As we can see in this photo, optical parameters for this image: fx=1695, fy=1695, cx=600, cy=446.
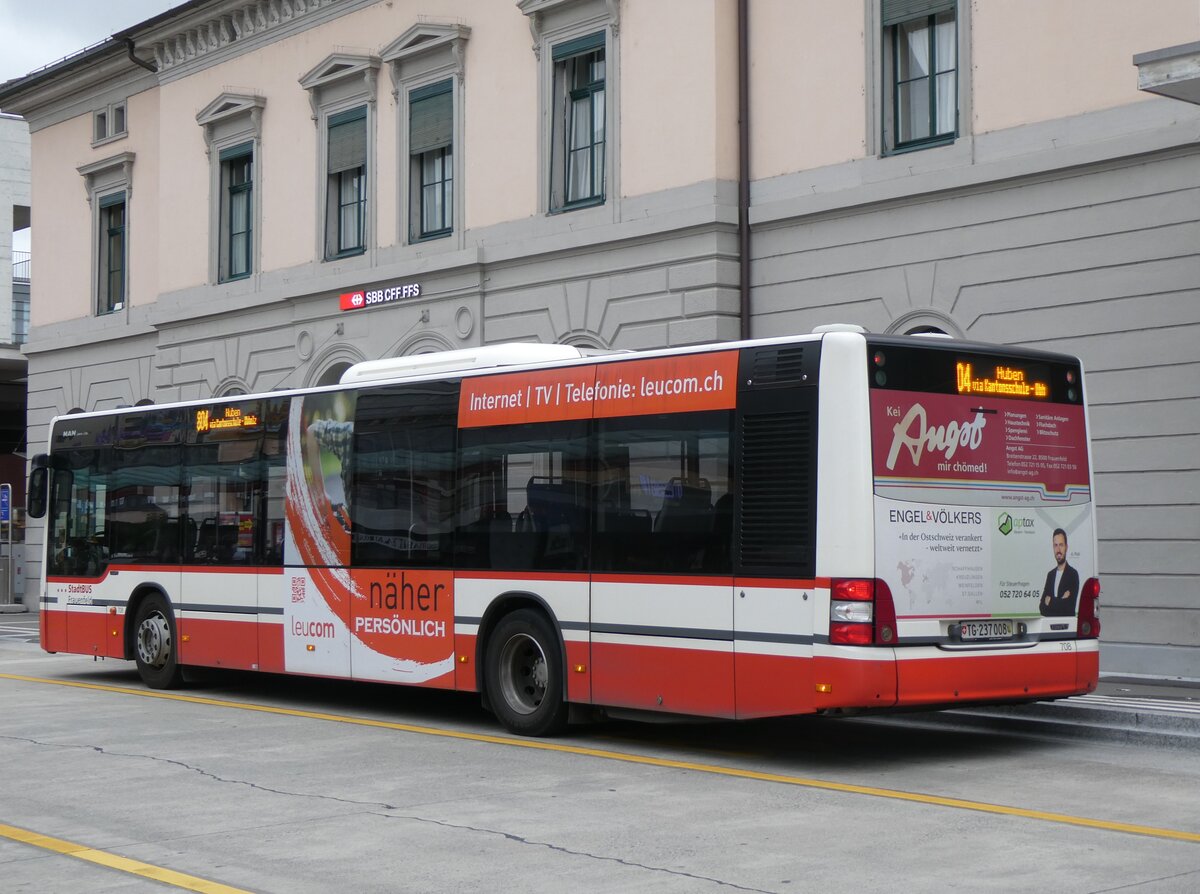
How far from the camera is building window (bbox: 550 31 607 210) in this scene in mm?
22281

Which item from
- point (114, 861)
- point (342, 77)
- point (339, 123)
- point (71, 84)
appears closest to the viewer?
point (114, 861)

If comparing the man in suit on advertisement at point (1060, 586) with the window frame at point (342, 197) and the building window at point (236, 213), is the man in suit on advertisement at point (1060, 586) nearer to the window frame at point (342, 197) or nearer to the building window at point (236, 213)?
the window frame at point (342, 197)

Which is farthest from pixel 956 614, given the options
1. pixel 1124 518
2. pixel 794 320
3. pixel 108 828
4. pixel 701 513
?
pixel 794 320

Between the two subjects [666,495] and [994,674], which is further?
[666,495]

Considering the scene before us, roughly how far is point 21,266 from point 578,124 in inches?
1609

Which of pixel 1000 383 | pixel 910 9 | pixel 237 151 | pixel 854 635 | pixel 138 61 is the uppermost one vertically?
pixel 138 61

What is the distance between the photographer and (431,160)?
82.3 feet

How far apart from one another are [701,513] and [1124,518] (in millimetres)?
6856

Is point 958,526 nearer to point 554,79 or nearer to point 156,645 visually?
point 156,645

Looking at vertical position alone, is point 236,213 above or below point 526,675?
above

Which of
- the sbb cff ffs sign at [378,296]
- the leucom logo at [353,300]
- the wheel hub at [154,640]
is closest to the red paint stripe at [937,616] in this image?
the wheel hub at [154,640]

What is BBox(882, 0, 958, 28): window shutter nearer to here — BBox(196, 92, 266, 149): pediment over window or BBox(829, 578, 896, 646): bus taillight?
BBox(829, 578, 896, 646): bus taillight

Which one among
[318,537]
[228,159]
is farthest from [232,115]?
[318,537]

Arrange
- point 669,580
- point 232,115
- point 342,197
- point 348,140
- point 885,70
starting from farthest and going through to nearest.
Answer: point 232,115 → point 342,197 → point 348,140 → point 885,70 → point 669,580
